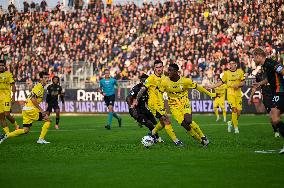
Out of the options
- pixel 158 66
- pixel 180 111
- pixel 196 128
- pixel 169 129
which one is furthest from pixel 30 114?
pixel 196 128

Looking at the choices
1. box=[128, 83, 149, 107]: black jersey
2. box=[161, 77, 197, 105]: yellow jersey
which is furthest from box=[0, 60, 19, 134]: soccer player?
box=[161, 77, 197, 105]: yellow jersey

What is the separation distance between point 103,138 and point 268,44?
68.8 ft

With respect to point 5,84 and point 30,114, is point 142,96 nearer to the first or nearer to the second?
point 30,114

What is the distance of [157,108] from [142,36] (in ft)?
91.7

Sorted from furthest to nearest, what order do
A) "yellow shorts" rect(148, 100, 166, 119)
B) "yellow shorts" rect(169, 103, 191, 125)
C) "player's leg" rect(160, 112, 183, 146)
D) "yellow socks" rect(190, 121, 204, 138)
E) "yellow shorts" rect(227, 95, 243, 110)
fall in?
"yellow shorts" rect(227, 95, 243, 110), "yellow shorts" rect(148, 100, 166, 119), "player's leg" rect(160, 112, 183, 146), "yellow shorts" rect(169, 103, 191, 125), "yellow socks" rect(190, 121, 204, 138)

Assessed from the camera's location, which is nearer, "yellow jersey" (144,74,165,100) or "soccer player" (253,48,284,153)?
"soccer player" (253,48,284,153)

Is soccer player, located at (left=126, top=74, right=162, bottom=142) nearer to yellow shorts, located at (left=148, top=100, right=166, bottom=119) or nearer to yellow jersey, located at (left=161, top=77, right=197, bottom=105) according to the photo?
yellow shorts, located at (left=148, top=100, right=166, bottom=119)

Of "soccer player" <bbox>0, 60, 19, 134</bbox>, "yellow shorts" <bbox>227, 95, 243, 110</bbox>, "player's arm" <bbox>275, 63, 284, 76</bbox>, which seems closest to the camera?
"player's arm" <bbox>275, 63, 284, 76</bbox>

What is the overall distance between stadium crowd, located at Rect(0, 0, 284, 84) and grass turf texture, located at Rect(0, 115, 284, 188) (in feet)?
69.1

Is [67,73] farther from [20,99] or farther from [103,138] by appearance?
[103,138]

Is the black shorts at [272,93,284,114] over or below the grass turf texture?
over

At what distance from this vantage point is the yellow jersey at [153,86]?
1786 centimetres

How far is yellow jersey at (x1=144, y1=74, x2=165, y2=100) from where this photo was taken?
17859mm

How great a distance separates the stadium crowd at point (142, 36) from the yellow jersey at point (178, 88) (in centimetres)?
2095
